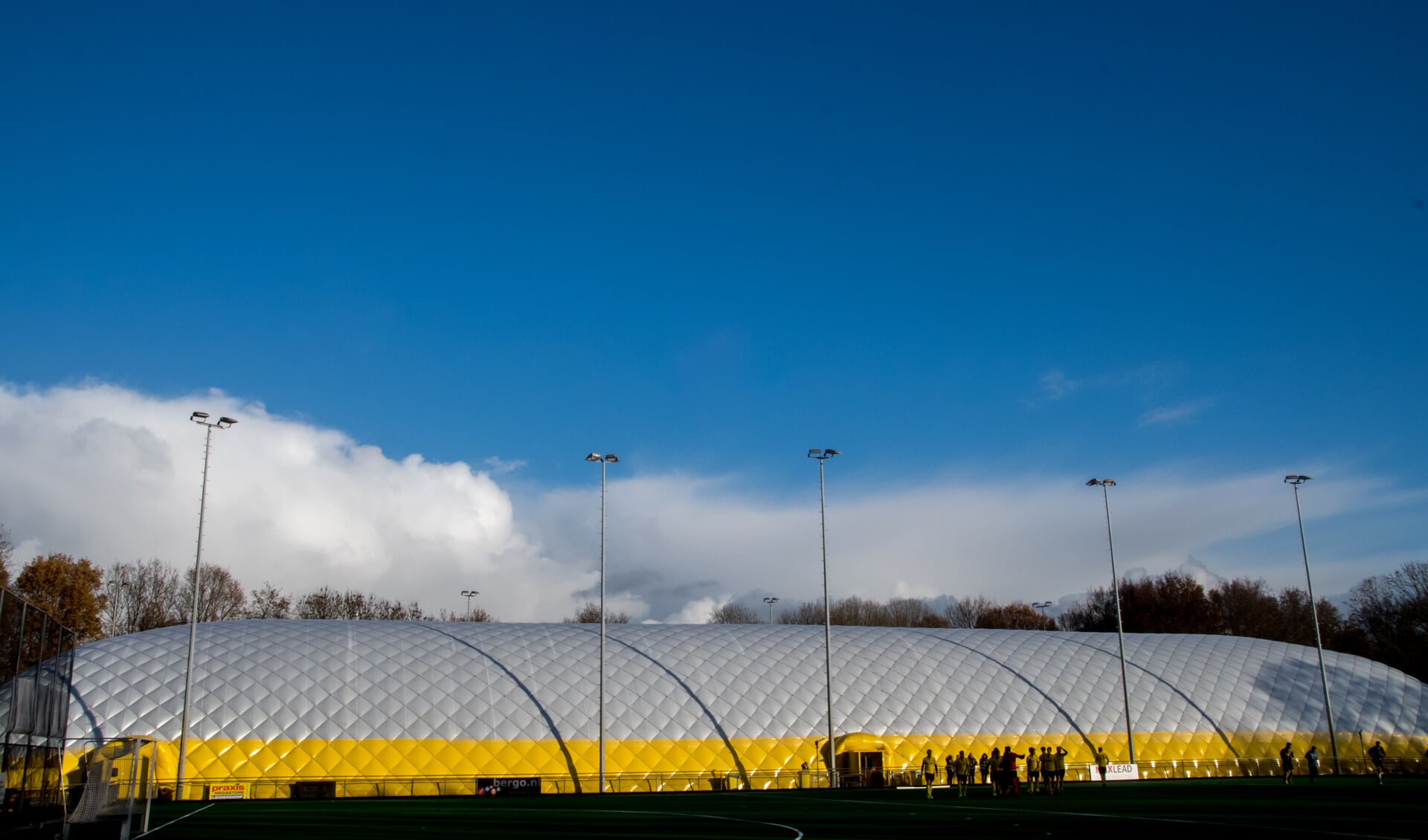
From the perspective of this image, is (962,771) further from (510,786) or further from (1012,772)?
(510,786)

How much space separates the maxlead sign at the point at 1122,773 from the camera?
48812mm

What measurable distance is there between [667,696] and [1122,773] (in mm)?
22066

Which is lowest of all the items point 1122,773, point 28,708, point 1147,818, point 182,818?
point 1122,773

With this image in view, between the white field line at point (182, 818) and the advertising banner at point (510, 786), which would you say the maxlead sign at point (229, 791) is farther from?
the advertising banner at point (510, 786)

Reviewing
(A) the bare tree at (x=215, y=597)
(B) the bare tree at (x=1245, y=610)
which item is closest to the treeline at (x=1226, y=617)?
(B) the bare tree at (x=1245, y=610)

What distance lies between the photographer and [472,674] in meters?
53.0

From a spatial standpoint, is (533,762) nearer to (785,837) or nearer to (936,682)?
(936,682)

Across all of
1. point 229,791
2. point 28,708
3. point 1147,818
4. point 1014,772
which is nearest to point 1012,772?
point 1014,772

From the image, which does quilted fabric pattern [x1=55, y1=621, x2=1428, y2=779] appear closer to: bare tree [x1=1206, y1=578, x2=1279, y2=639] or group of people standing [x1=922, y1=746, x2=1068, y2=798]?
group of people standing [x1=922, y1=746, x2=1068, y2=798]

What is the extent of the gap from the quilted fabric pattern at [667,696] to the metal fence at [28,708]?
76.7ft

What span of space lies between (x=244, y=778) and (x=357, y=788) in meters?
4.74

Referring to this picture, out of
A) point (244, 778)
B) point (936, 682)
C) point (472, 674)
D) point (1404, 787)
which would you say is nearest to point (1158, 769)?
point (936, 682)

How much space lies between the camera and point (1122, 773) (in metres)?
49.2

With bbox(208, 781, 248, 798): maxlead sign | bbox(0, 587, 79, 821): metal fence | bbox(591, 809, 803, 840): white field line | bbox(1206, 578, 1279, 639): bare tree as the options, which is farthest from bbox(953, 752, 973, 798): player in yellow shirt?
bbox(1206, 578, 1279, 639): bare tree
